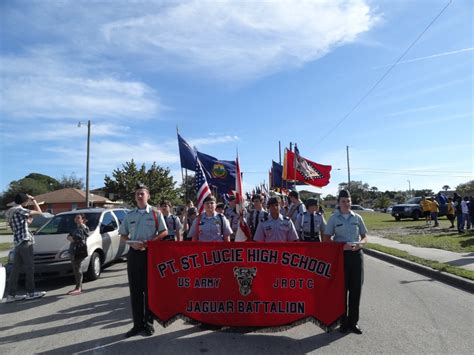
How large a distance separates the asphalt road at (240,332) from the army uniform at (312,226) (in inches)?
56.3

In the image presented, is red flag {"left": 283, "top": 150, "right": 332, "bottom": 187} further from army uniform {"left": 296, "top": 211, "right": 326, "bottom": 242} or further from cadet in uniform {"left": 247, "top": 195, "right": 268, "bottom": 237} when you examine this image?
army uniform {"left": 296, "top": 211, "right": 326, "bottom": 242}

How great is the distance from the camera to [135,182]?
1791 inches

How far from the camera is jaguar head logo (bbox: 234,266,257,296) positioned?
5.41m

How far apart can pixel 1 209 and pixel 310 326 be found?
323 feet

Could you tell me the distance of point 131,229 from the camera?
A: 5.71 meters

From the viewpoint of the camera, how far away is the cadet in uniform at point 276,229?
6.38 m

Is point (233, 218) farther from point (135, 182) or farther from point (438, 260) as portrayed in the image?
point (135, 182)

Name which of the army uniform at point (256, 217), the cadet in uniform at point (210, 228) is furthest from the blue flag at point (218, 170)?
the cadet in uniform at point (210, 228)

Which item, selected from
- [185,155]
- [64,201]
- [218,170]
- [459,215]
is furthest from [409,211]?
[64,201]

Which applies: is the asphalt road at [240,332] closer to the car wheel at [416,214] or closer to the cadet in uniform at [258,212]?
the cadet in uniform at [258,212]

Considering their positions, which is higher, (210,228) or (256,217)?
(256,217)

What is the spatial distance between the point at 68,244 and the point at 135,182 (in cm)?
3734

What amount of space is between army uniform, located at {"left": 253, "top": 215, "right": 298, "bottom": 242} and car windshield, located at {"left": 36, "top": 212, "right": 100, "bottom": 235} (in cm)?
536

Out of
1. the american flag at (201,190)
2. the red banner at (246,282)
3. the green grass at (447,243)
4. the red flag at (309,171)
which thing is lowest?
the green grass at (447,243)
